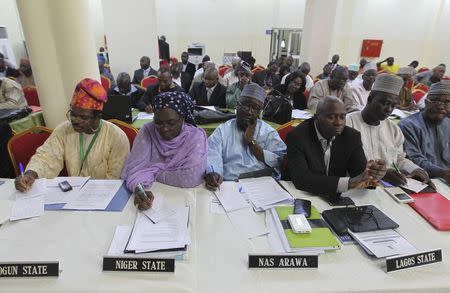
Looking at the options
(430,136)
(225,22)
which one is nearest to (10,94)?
(430,136)

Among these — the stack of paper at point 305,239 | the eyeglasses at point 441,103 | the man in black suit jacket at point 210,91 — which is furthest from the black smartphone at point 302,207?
the man in black suit jacket at point 210,91

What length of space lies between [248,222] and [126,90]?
3.79 m

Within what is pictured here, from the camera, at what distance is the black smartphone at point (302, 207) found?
153 centimetres

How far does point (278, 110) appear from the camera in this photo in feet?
11.9

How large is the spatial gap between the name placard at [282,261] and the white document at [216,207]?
423 millimetres

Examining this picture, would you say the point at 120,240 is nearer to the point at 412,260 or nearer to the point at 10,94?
the point at 412,260

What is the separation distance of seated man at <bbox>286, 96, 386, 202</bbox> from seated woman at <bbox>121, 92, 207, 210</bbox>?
653 millimetres

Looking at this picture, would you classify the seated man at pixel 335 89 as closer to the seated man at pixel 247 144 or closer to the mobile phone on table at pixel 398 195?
the seated man at pixel 247 144

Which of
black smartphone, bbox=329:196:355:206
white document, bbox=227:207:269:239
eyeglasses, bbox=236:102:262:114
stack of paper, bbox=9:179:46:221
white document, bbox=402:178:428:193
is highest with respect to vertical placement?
eyeglasses, bbox=236:102:262:114

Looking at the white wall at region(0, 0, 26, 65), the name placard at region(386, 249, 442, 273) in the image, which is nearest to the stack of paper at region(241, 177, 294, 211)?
the name placard at region(386, 249, 442, 273)

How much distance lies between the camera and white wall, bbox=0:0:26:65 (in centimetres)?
892

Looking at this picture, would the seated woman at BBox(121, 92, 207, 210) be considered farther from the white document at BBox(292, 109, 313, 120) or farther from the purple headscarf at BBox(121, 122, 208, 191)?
the white document at BBox(292, 109, 313, 120)

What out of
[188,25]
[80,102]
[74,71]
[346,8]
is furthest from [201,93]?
[346,8]

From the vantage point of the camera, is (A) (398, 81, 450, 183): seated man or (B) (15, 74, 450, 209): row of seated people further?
(A) (398, 81, 450, 183): seated man
